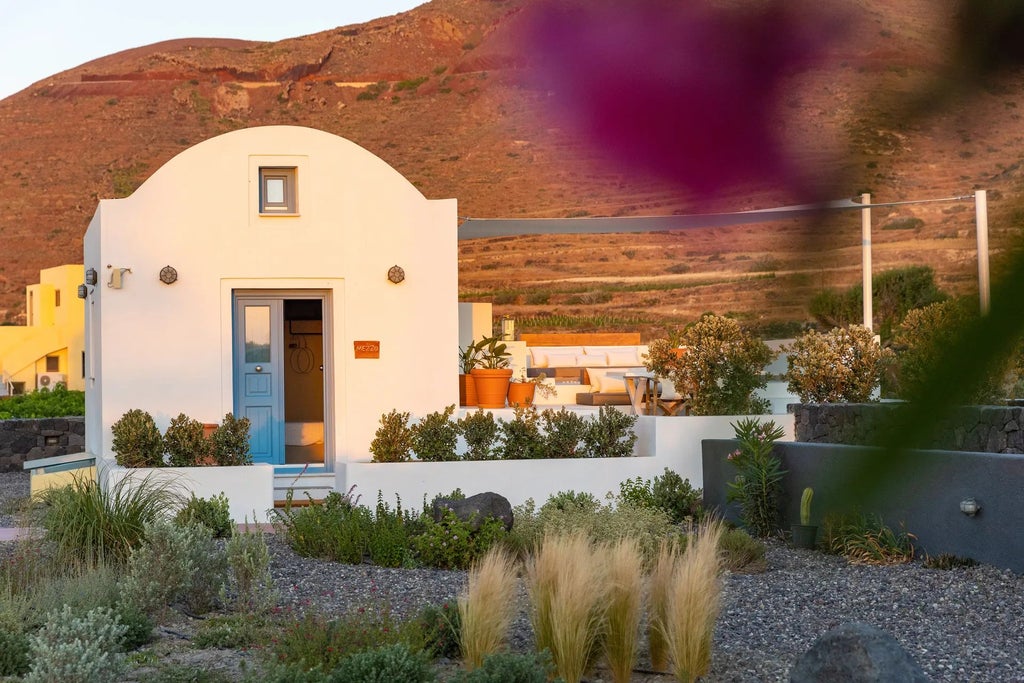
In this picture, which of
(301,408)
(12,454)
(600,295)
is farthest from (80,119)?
(301,408)

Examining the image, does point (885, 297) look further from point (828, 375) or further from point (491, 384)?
point (491, 384)

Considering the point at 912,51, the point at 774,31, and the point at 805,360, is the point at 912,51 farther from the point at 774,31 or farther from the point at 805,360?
the point at 805,360

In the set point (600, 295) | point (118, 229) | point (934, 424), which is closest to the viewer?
point (934, 424)

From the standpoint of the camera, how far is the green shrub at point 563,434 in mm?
11609

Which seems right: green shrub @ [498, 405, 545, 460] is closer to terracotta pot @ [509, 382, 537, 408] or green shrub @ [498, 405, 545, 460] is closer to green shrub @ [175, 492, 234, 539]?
terracotta pot @ [509, 382, 537, 408]

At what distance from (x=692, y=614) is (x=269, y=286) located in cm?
802

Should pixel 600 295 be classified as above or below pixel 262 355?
above

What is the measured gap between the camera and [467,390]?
13.9 m

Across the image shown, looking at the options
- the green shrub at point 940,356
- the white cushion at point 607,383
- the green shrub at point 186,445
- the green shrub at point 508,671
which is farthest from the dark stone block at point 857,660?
the white cushion at point 607,383

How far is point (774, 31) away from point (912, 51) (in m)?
0.06

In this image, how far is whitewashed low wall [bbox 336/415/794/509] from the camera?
36.6ft

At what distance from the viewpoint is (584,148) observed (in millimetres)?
579

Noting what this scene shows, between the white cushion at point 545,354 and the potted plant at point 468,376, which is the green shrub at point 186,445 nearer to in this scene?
the potted plant at point 468,376

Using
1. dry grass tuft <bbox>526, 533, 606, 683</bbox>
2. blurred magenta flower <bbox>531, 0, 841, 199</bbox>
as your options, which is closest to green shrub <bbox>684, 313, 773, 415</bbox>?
dry grass tuft <bbox>526, 533, 606, 683</bbox>
